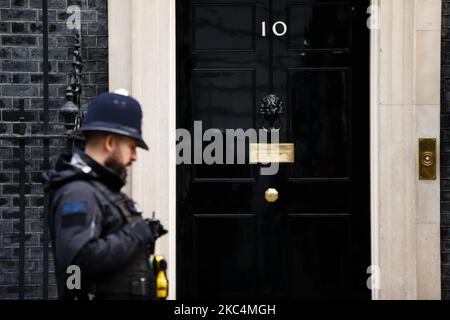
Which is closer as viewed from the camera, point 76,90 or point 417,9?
point 76,90

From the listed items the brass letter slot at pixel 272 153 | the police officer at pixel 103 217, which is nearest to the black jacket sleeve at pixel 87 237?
the police officer at pixel 103 217

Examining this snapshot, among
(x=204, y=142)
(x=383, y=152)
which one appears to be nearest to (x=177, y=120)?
(x=204, y=142)

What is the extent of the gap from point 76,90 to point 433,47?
8.15ft

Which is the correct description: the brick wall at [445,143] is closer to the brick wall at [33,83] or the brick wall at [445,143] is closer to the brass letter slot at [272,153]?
the brass letter slot at [272,153]

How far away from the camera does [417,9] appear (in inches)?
239

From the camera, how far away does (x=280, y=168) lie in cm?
629

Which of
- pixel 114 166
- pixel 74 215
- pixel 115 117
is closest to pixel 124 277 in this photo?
pixel 74 215

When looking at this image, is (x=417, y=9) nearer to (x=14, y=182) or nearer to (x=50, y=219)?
(x=14, y=182)

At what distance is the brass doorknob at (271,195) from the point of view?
6.27 m

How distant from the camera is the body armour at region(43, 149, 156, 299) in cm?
333

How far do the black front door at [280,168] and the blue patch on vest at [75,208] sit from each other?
291 centimetres

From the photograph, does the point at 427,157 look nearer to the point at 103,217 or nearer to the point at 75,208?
the point at 103,217

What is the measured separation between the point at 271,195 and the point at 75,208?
10.0 feet
